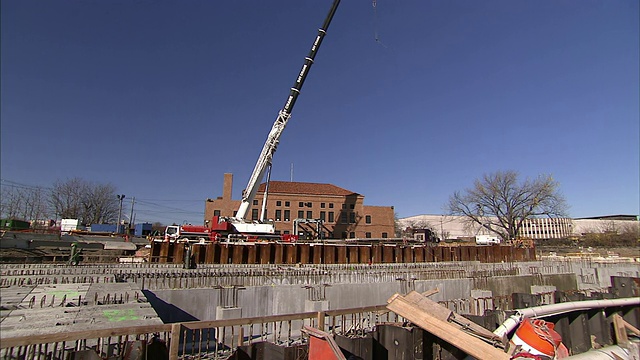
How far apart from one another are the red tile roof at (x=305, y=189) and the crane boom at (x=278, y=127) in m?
27.4

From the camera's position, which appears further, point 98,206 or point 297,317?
point 98,206

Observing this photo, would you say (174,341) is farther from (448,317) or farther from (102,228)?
(102,228)

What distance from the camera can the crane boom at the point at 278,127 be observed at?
30.4 m

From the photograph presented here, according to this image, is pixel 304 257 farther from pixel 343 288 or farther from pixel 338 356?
pixel 338 356

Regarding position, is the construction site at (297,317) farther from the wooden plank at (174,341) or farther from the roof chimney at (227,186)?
the roof chimney at (227,186)

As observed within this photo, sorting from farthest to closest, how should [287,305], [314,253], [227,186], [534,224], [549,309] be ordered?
[534,224], [227,186], [314,253], [287,305], [549,309]

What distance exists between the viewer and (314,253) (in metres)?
27.5

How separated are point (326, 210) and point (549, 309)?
52.3 meters

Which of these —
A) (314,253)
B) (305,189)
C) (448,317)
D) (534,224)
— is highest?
(305,189)

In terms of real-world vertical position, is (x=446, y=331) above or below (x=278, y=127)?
below

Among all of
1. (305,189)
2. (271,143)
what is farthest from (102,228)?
(271,143)

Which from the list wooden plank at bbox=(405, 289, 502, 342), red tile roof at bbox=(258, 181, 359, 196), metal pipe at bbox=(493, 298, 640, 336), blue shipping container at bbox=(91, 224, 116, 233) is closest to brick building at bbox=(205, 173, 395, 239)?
red tile roof at bbox=(258, 181, 359, 196)

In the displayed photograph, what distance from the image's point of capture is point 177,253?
23.4 meters

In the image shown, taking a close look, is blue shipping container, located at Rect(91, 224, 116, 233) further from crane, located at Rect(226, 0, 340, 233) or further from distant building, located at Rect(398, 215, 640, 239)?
distant building, located at Rect(398, 215, 640, 239)
